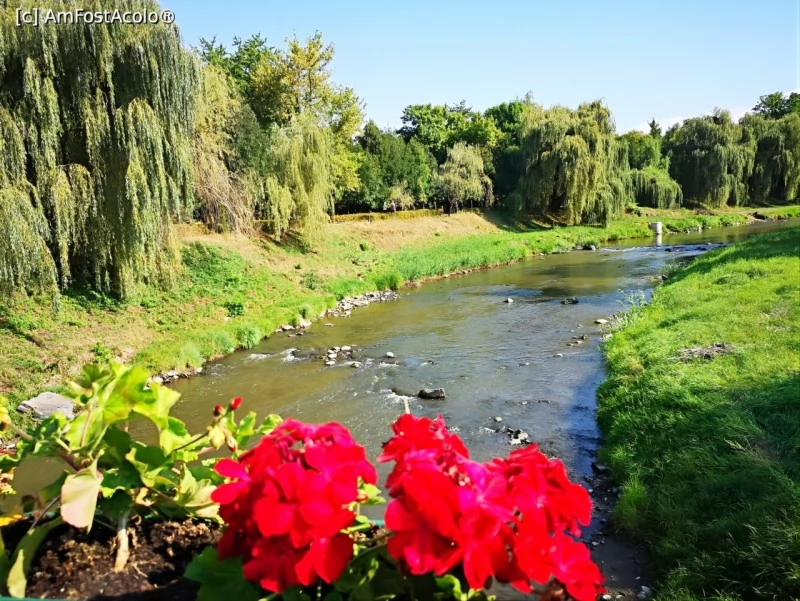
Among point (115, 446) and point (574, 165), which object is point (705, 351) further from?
point (574, 165)

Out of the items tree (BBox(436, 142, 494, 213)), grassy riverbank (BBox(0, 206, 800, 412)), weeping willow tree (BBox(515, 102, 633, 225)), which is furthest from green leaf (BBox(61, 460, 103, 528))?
tree (BBox(436, 142, 494, 213))

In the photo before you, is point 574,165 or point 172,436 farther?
point 574,165

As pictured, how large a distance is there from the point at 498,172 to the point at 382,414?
1582 inches

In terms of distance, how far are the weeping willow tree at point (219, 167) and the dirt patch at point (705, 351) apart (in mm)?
15907

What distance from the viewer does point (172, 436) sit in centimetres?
176

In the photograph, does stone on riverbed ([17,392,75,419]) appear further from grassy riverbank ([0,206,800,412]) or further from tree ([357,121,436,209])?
tree ([357,121,436,209])

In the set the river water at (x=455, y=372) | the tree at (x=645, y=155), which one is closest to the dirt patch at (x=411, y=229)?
the river water at (x=455, y=372)

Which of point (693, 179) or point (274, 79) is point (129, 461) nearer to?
point (274, 79)

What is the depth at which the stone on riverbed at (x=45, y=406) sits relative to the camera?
984 centimetres

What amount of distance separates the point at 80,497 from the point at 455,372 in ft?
35.8

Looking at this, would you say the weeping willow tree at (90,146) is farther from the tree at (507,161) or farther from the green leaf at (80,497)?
the tree at (507,161)

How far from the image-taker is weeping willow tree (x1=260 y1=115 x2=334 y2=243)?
75.7 ft

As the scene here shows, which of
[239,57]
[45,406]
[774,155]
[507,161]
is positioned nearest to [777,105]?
[774,155]

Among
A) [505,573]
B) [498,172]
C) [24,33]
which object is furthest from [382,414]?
[498,172]
